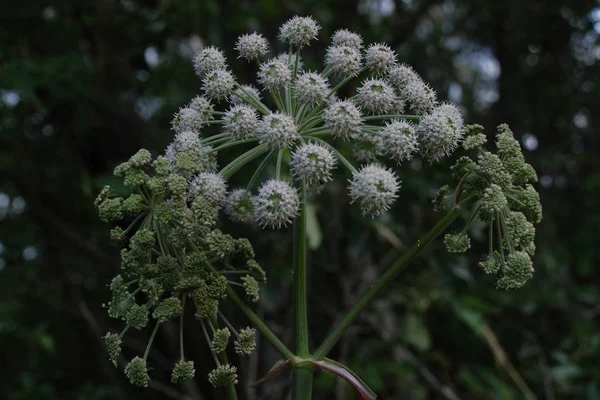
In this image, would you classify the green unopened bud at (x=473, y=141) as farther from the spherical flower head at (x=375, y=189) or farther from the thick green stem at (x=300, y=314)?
the thick green stem at (x=300, y=314)

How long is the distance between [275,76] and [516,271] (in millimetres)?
988

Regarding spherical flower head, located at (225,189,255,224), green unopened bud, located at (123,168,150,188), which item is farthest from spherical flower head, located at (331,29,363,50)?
green unopened bud, located at (123,168,150,188)

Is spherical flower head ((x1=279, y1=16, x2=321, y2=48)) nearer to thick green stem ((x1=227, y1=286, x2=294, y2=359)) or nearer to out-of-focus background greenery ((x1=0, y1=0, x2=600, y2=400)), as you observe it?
thick green stem ((x1=227, y1=286, x2=294, y2=359))

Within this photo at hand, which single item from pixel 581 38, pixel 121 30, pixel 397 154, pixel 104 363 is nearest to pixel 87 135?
pixel 121 30

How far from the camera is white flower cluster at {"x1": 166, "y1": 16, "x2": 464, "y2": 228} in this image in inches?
77.8

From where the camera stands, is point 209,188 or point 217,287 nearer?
point 217,287

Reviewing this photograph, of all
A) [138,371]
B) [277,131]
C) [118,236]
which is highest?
[277,131]

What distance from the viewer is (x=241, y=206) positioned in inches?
87.0

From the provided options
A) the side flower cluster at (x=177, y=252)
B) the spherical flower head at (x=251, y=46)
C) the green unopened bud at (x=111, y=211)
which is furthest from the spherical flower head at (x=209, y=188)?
the spherical flower head at (x=251, y=46)

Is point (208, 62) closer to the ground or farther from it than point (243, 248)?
farther from it

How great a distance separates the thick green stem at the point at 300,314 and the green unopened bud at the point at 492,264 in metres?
0.55

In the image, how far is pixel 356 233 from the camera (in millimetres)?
4461

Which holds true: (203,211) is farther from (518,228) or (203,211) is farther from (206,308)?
(518,228)

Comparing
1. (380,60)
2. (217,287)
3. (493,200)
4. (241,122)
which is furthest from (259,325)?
(380,60)
